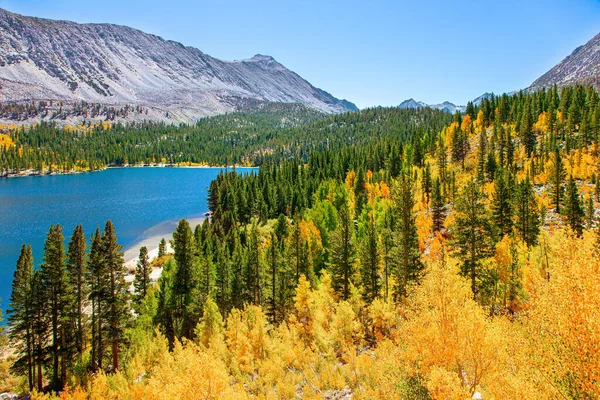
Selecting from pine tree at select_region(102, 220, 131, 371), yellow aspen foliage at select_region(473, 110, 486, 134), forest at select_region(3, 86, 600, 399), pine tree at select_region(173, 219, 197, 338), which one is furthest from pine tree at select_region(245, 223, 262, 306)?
yellow aspen foliage at select_region(473, 110, 486, 134)

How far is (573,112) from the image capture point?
99750mm

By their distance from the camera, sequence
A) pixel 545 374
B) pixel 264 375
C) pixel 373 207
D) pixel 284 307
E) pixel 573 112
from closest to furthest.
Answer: pixel 545 374 < pixel 264 375 < pixel 284 307 < pixel 373 207 < pixel 573 112

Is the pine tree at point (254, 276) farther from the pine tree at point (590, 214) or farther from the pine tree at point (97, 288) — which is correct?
the pine tree at point (590, 214)

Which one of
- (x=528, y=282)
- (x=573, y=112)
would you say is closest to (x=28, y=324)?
(x=528, y=282)

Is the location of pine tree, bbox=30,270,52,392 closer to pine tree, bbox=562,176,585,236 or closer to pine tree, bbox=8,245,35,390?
pine tree, bbox=8,245,35,390

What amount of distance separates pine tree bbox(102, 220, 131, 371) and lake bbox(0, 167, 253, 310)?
29.0 metres

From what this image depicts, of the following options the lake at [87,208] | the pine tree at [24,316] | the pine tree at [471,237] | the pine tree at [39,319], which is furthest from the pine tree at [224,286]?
the lake at [87,208]

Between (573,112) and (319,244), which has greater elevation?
(573,112)

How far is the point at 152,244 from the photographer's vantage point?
3465 inches

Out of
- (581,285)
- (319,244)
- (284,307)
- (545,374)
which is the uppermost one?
(581,285)

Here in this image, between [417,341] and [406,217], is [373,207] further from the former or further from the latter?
[417,341]

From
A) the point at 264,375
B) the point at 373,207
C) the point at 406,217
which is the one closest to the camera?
the point at 264,375

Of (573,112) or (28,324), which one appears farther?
(573,112)

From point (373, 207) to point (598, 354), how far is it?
252 ft
